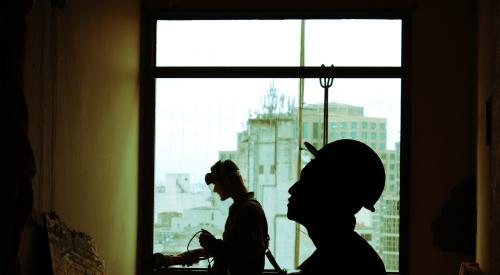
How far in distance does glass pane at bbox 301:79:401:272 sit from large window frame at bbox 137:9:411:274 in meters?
0.05

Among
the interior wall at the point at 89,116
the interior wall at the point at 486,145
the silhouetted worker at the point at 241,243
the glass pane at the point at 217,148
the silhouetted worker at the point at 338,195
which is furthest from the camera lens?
the glass pane at the point at 217,148

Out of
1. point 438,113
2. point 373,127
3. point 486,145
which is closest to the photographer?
point 486,145

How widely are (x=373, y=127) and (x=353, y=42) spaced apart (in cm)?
68

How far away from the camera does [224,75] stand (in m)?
4.59

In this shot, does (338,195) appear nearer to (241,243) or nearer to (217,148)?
(241,243)

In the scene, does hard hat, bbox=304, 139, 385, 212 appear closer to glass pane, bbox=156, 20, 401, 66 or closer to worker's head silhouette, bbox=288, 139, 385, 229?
worker's head silhouette, bbox=288, 139, 385, 229

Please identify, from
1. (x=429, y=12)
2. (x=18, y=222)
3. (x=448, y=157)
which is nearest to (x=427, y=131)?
(x=448, y=157)

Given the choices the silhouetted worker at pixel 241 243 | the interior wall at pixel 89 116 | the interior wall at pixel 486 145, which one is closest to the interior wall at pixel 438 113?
the interior wall at pixel 486 145

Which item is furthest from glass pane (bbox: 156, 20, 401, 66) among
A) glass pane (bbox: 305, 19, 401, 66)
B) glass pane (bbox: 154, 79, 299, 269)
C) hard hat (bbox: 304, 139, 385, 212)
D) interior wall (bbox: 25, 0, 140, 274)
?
hard hat (bbox: 304, 139, 385, 212)

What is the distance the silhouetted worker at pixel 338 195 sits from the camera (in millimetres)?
1204

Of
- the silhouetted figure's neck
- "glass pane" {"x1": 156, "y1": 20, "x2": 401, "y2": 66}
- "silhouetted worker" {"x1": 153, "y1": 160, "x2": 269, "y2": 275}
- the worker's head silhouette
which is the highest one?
"glass pane" {"x1": 156, "y1": 20, "x2": 401, "y2": 66}

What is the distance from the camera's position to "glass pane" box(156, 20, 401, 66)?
14.8 feet

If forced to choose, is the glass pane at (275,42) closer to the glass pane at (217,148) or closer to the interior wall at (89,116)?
the glass pane at (217,148)

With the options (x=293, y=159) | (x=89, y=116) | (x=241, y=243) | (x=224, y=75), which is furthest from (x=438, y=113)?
(x=89, y=116)
